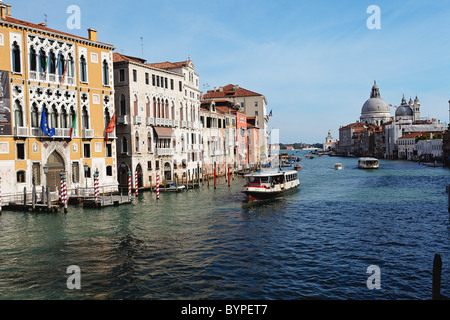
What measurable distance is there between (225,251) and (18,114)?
17.9 m

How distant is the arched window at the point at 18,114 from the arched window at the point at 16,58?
2.06 metres

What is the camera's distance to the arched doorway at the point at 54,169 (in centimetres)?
2817

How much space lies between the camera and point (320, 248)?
16.1 meters

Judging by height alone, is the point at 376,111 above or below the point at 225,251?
above

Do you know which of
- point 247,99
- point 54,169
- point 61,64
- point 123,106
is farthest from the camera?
point 247,99

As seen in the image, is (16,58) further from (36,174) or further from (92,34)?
(36,174)

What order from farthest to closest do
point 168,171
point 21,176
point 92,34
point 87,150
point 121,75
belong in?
point 168,171
point 121,75
point 92,34
point 87,150
point 21,176

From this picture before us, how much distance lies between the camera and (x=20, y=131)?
84.9 ft

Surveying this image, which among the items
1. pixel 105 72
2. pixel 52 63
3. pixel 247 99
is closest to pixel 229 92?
pixel 247 99

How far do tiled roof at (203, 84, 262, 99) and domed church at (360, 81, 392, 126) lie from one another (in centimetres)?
12734

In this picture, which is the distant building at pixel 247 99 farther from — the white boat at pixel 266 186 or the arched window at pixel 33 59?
the arched window at pixel 33 59

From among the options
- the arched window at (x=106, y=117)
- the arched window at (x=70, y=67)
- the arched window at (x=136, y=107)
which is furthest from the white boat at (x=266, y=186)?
the arched window at (x=70, y=67)

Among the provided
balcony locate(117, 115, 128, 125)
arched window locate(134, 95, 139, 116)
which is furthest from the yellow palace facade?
arched window locate(134, 95, 139, 116)
